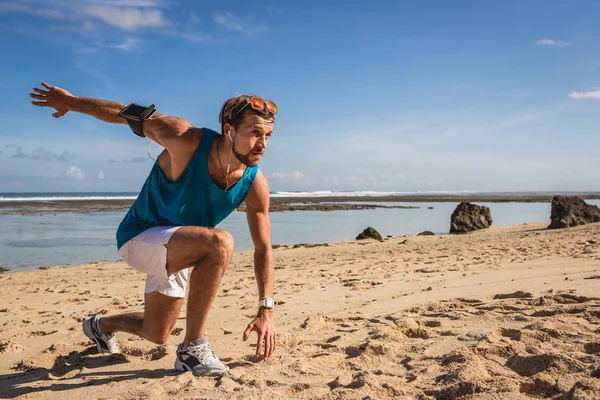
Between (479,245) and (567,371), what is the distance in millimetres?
8020

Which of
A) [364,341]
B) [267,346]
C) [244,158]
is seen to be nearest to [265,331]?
[267,346]

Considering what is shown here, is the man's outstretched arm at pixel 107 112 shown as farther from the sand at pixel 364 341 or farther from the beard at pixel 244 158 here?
the sand at pixel 364 341

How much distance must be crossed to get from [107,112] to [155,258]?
0.99 metres

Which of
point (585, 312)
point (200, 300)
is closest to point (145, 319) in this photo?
point (200, 300)

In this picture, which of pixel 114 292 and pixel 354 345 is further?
pixel 114 292

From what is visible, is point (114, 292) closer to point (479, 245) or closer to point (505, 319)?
point (505, 319)

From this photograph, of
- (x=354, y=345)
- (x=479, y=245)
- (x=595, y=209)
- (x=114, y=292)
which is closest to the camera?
(x=354, y=345)

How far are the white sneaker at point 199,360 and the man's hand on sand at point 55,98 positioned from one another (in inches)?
68.2

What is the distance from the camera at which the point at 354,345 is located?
3396 millimetres

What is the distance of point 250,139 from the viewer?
9.87ft

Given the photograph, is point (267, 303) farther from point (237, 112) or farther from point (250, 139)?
point (237, 112)

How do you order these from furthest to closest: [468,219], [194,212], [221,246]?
[468,219] → [194,212] → [221,246]

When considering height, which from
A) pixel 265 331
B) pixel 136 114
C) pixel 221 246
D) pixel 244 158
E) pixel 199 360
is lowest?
pixel 199 360

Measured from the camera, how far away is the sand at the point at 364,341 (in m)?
2.63
